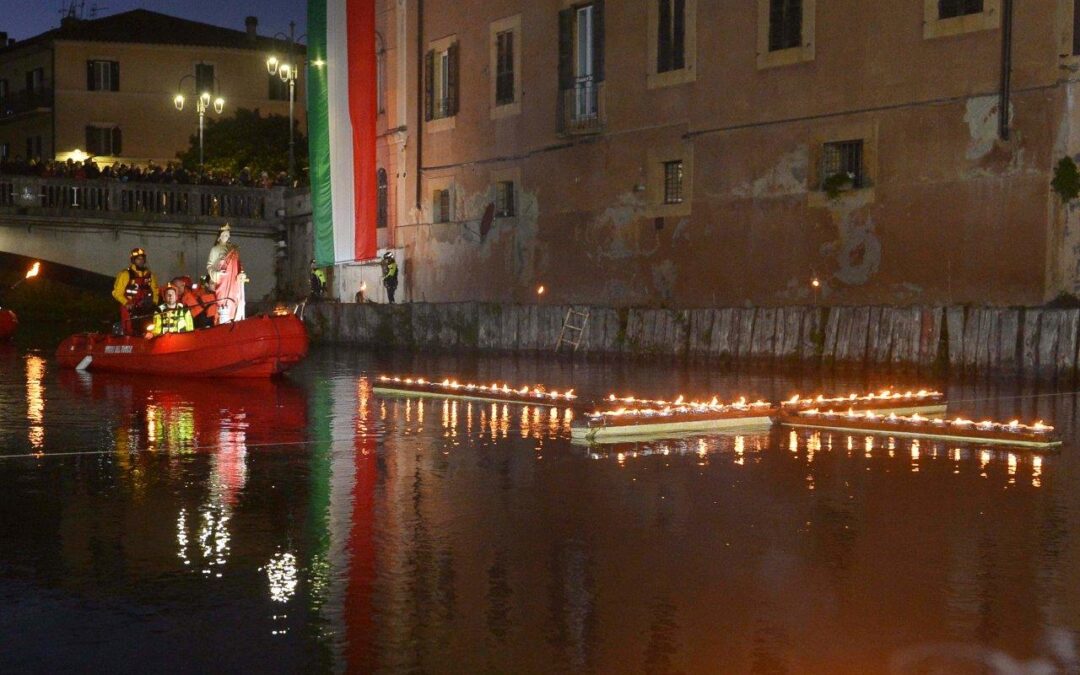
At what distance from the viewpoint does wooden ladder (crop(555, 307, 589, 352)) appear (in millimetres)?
30578

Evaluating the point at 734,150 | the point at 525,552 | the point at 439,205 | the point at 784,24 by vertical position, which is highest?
the point at 784,24

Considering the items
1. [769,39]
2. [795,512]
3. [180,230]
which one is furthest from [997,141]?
[180,230]

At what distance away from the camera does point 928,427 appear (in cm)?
1452

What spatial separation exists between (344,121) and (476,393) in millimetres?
23771

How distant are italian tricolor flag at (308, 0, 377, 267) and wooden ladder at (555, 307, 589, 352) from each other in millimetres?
12531

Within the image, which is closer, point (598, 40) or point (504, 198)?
point (598, 40)

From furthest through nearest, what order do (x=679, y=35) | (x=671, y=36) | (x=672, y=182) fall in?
(x=672, y=182) < (x=671, y=36) < (x=679, y=35)

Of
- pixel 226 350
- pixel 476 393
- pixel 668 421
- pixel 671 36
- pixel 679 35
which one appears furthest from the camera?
pixel 671 36

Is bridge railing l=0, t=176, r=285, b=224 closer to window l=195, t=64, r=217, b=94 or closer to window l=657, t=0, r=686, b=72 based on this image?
window l=657, t=0, r=686, b=72

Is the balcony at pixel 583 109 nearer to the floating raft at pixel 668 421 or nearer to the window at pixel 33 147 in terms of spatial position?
the floating raft at pixel 668 421

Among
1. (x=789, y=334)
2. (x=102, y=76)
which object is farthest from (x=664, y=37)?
(x=102, y=76)

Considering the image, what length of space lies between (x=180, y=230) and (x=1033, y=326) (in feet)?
118

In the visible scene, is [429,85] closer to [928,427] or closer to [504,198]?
[504,198]

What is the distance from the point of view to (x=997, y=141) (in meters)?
25.2
